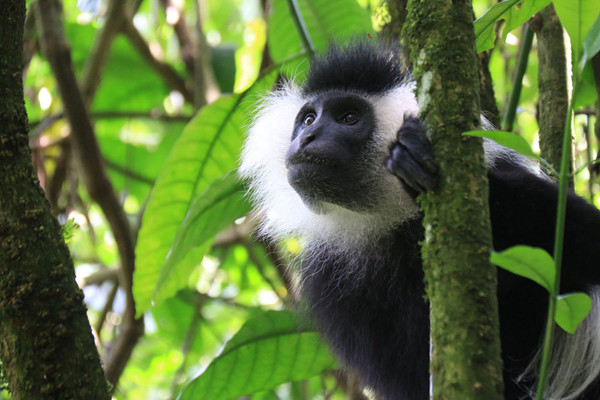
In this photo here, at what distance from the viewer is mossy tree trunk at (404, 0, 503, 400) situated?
3.29 ft

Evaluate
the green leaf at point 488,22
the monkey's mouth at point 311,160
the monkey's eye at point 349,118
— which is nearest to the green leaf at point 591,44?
the green leaf at point 488,22

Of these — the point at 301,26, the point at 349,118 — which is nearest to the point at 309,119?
the point at 349,118

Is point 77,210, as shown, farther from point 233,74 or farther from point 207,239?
point 207,239

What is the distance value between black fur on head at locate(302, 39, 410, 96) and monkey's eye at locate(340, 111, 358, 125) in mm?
147

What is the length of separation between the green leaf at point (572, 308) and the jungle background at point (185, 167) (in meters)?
0.48

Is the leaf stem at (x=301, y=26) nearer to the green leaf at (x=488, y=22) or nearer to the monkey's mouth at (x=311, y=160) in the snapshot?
the monkey's mouth at (x=311, y=160)

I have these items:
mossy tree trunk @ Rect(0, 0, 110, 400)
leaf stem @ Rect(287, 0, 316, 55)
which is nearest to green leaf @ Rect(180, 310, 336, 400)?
mossy tree trunk @ Rect(0, 0, 110, 400)

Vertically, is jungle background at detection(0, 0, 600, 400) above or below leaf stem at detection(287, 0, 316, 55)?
below

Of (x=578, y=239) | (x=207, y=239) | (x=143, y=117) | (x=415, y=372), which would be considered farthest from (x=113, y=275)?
(x=578, y=239)

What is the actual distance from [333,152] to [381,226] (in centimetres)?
33

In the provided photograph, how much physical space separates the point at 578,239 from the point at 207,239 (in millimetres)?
1221

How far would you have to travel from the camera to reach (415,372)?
2068 mm

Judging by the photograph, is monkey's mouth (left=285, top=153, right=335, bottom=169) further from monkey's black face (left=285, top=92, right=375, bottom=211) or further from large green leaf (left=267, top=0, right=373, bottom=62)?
large green leaf (left=267, top=0, right=373, bottom=62)

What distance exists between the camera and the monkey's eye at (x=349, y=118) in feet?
7.30
